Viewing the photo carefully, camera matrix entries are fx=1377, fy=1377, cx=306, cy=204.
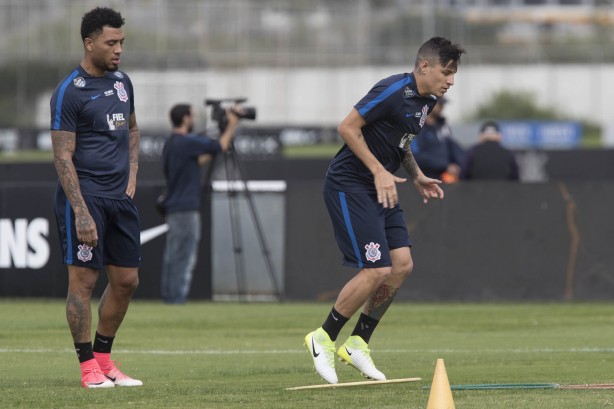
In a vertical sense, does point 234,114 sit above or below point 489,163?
above

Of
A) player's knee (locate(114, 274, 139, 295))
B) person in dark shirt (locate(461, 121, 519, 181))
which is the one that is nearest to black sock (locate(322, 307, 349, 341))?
player's knee (locate(114, 274, 139, 295))

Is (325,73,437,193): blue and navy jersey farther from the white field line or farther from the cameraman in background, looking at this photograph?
the cameraman in background

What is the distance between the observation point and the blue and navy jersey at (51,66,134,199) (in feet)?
27.0

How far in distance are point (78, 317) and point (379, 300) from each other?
6.22ft

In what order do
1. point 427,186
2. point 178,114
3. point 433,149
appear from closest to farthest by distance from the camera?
point 427,186
point 178,114
point 433,149

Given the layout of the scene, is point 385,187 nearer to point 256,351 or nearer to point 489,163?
point 256,351

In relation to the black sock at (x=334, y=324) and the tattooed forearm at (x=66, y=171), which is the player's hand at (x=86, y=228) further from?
the black sock at (x=334, y=324)

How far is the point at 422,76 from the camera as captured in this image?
8414mm

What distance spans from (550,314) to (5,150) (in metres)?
38.4

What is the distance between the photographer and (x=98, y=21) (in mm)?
8289

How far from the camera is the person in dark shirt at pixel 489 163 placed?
16.8 m

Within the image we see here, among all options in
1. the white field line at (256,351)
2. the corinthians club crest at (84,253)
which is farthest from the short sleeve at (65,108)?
the white field line at (256,351)

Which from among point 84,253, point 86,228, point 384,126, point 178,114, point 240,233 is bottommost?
point 240,233

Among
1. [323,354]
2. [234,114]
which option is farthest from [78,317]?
[234,114]
